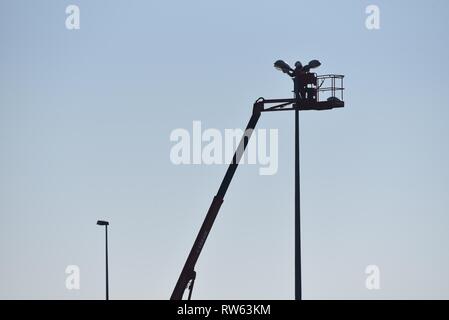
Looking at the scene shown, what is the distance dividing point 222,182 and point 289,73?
28.2 ft

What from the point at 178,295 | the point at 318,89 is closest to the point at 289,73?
the point at 318,89

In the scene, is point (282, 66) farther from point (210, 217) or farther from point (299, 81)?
point (210, 217)

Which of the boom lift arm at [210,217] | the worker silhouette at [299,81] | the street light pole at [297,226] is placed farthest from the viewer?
the boom lift arm at [210,217]

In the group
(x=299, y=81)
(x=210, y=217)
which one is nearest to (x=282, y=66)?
(x=299, y=81)

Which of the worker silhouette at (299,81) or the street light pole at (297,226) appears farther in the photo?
the worker silhouette at (299,81)

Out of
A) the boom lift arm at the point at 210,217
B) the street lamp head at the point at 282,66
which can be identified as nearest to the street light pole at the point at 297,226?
the street lamp head at the point at 282,66

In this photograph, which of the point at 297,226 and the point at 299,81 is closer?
the point at 297,226

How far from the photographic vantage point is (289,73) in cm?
4359

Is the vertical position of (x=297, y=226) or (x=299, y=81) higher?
(x=299, y=81)

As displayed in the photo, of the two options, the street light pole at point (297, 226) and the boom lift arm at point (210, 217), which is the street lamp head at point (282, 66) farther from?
the boom lift arm at point (210, 217)

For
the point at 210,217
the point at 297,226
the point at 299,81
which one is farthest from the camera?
the point at 210,217

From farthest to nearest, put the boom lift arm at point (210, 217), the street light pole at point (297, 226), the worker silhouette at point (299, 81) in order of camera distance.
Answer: the boom lift arm at point (210, 217) < the worker silhouette at point (299, 81) < the street light pole at point (297, 226)

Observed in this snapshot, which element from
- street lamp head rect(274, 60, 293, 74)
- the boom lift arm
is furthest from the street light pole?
the boom lift arm
